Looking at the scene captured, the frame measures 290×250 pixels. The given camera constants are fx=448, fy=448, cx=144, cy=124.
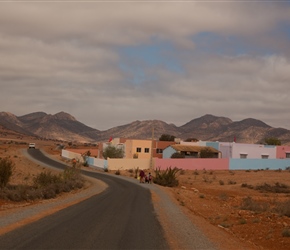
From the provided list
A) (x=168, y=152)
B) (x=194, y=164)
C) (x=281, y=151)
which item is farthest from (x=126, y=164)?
(x=281, y=151)

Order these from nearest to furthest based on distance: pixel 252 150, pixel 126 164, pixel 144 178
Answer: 1. pixel 144 178
2. pixel 126 164
3. pixel 252 150

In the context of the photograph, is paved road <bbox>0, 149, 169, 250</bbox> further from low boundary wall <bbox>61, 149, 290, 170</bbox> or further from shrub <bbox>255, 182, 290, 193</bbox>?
low boundary wall <bbox>61, 149, 290, 170</bbox>

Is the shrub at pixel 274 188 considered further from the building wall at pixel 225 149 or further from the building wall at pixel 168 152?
the building wall at pixel 225 149

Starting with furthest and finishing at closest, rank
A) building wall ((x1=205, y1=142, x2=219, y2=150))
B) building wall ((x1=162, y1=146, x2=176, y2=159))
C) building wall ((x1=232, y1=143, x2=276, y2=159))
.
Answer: building wall ((x1=205, y1=142, x2=219, y2=150)) → building wall ((x1=232, y1=143, x2=276, y2=159)) → building wall ((x1=162, y1=146, x2=176, y2=159))

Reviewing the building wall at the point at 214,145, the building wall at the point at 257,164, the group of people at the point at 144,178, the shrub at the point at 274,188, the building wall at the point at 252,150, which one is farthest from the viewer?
the building wall at the point at 214,145

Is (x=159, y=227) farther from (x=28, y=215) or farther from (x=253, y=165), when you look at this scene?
(x=253, y=165)

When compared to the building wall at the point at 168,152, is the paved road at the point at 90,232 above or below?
below

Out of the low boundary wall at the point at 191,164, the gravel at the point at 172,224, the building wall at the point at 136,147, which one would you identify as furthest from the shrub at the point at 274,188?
the building wall at the point at 136,147

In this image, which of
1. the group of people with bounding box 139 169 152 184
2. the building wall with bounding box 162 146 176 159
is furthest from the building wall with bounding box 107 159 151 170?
the group of people with bounding box 139 169 152 184

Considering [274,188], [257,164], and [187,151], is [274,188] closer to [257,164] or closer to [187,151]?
[257,164]

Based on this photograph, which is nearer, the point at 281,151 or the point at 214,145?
the point at 214,145

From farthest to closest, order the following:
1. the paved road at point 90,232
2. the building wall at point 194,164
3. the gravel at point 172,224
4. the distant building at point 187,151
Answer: the distant building at point 187,151 < the building wall at point 194,164 < the gravel at point 172,224 < the paved road at point 90,232

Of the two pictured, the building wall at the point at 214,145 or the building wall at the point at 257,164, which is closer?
the building wall at the point at 257,164

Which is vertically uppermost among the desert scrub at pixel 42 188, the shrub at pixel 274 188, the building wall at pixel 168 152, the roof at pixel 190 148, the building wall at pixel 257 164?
the roof at pixel 190 148
